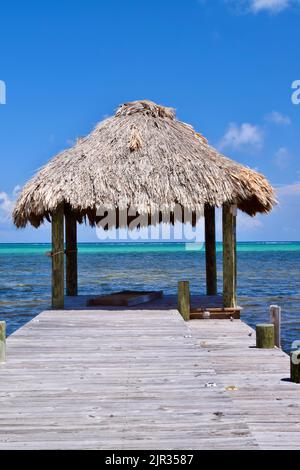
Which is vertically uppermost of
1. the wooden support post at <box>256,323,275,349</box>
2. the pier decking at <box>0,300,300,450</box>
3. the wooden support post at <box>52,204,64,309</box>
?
the wooden support post at <box>52,204,64,309</box>

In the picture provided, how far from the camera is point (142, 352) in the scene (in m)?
6.89

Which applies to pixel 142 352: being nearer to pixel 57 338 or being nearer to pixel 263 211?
pixel 57 338

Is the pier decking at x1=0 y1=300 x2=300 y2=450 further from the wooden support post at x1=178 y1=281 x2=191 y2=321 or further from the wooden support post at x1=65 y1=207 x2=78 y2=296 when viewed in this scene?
the wooden support post at x1=65 y1=207 x2=78 y2=296

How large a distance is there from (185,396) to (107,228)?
11795mm

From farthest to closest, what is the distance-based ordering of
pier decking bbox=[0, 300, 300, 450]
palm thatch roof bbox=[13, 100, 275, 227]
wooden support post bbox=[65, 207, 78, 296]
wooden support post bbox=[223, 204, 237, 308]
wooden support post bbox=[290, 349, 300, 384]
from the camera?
1. wooden support post bbox=[65, 207, 78, 296]
2. wooden support post bbox=[223, 204, 237, 308]
3. palm thatch roof bbox=[13, 100, 275, 227]
4. wooden support post bbox=[290, 349, 300, 384]
5. pier decking bbox=[0, 300, 300, 450]

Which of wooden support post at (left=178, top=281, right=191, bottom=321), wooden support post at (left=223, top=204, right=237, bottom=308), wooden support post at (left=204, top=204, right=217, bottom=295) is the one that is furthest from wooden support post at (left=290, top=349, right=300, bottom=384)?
wooden support post at (left=204, top=204, right=217, bottom=295)

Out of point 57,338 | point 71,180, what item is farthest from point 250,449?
point 71,180

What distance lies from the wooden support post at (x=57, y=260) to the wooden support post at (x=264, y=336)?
3562 mm

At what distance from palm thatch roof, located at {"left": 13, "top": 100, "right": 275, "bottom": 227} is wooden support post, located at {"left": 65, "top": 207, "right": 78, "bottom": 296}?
2.02 meters

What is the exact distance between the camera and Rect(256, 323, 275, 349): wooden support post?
887cm

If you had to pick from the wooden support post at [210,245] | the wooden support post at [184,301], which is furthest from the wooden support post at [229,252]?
the wooden support post at [210,245]

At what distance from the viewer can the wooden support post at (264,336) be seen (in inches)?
349

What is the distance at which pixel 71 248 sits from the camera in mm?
13969

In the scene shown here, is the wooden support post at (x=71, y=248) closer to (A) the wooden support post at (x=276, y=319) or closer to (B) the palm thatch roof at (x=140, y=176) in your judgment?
(B) the palm thatch roof at (x=140, y=176)
